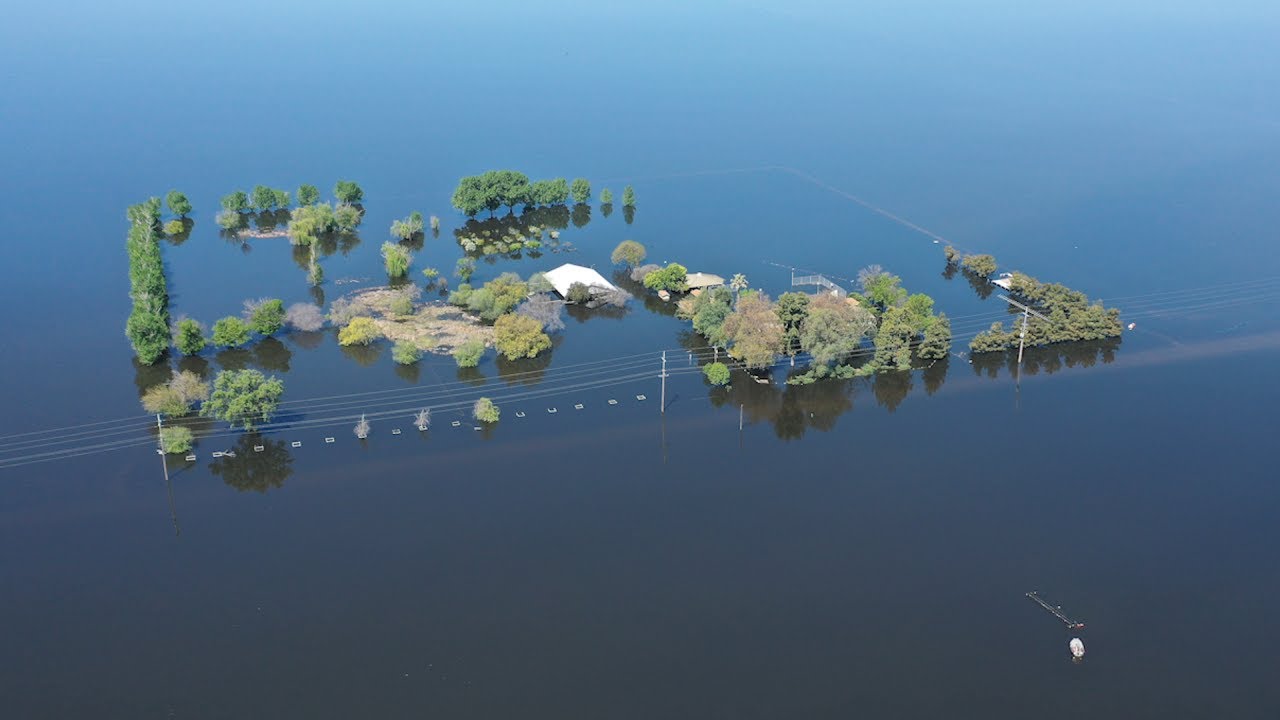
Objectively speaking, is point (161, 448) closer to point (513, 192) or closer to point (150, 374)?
point (150, 374)

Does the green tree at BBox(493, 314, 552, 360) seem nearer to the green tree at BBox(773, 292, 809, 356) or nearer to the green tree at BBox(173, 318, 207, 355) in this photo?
the green tree at BBox(773, 292, 809, 356)

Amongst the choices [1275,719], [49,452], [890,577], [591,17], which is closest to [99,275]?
[49,452]

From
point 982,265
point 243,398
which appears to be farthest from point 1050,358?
point 243,398

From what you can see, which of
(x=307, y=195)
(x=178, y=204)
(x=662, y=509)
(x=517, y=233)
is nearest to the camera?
(x=662, y=509)

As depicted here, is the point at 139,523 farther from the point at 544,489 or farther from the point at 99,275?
the point at 99,275

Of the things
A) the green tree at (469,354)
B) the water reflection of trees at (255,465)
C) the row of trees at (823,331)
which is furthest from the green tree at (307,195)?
the row of trees at (823,331)
